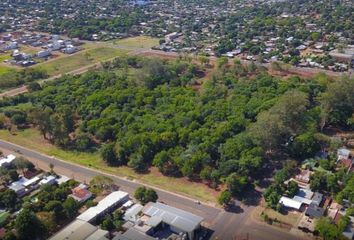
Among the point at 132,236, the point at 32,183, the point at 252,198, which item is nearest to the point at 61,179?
the point at 32,183

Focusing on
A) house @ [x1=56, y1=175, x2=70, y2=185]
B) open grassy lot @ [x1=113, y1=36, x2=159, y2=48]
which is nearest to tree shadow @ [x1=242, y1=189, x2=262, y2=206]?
house @ [x1=56, y1=175, x2=70, y2=185]

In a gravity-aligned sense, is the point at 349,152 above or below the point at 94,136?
above

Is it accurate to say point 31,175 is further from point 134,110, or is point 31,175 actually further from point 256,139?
point 256,139

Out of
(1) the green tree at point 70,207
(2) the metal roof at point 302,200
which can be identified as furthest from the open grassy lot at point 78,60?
(2) the metal roof at point 302,200

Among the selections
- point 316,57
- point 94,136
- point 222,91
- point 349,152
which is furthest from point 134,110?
point 316,57

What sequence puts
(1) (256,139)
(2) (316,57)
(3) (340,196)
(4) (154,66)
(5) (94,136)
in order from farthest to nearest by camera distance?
(2) (316,57)
(4) (154,66)
(5) (94,136)
(1) (256,139)
(3) (340,196)
